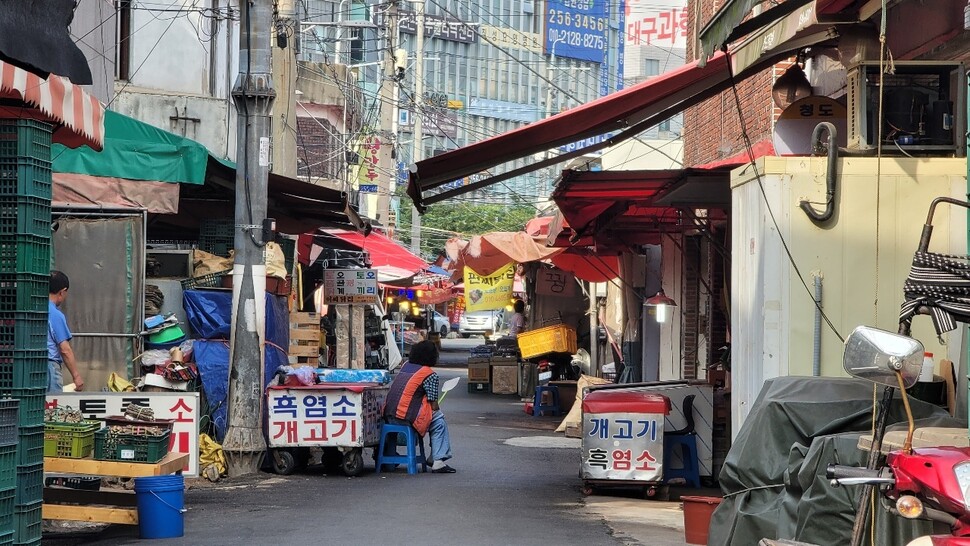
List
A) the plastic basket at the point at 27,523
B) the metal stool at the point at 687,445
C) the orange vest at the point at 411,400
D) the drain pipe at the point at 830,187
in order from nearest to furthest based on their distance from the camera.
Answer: the plastic basket at the point at 27,523 < the drain pipe at the point at 830,187 < the metal stool at the point at 687,445 < the orange vest at the point at 411,400

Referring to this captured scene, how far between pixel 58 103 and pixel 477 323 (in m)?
63.1

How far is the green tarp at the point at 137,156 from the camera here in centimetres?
1388

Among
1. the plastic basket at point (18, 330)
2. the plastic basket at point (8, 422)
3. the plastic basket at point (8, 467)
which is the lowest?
the plastic basket at point (8, 467)

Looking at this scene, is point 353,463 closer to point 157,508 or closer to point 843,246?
point 157,508

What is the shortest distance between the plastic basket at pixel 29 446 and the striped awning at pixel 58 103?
192cm

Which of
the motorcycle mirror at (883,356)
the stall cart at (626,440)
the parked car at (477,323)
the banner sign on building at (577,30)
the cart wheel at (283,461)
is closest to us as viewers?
the motorcycle mirror at (883,356)

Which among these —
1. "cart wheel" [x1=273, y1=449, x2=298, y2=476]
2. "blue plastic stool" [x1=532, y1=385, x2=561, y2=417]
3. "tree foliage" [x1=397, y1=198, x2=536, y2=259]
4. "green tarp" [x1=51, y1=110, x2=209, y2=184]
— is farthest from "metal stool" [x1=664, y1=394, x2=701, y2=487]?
"tree foliage" [x1=397, y1=198, x2=536, y2=259]

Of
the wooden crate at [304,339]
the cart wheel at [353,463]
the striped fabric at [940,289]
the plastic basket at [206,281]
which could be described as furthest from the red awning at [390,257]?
the striped fabric at [940,289]

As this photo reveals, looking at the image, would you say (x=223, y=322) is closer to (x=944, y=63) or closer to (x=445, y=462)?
(x=445, y=462)

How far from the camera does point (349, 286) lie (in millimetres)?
23734

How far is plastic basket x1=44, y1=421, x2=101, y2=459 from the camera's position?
9.42 metres

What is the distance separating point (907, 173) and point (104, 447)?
6.36 m

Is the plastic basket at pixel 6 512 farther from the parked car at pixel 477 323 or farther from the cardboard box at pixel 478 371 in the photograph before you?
the parked car at pixel 477 323

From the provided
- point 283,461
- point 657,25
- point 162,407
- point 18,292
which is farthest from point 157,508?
point 657,25
